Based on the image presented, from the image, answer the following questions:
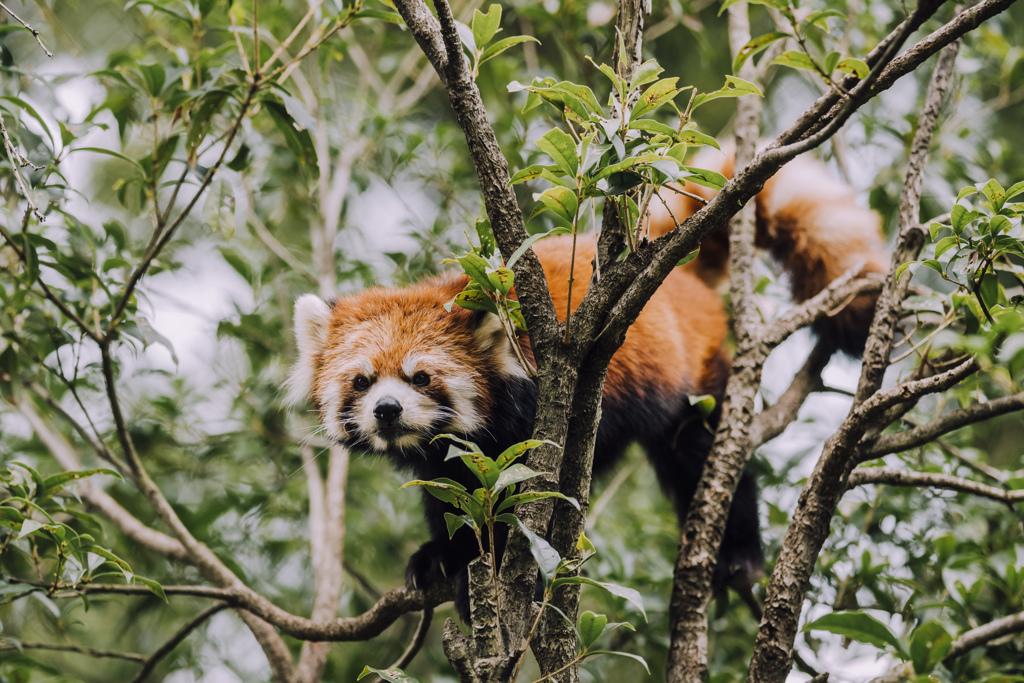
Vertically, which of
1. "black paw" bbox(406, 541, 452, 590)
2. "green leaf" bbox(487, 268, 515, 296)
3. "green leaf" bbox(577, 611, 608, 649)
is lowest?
"black paw" bbox(406, 541, 452, 590)

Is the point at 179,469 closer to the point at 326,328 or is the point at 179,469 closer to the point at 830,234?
the point at 326,328

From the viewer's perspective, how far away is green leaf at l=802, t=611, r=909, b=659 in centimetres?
211

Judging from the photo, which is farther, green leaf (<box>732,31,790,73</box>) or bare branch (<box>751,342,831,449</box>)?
bare branch (<box>751,342,831,449</box>)

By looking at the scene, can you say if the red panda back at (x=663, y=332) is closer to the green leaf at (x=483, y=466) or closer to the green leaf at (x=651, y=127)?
the green leaf at (x=651, y=127)

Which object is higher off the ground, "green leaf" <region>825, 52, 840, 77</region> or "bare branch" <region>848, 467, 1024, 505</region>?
"green leaf" <region>825, 52, 840, 77</region>

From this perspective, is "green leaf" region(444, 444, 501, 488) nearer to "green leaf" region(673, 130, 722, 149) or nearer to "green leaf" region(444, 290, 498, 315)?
"green leaf" region(444, 290, 498, 315)

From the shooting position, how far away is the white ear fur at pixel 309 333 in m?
3.03

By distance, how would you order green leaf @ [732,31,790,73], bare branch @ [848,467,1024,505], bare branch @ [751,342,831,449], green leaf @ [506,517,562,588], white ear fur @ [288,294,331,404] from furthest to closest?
white ear fur @ [288,294,331,404] → bare branch @ [751,342,831,449] → bare branch @ [848,467,1024,505] → green leaf @ [732,31,790,73] → green leaf @ [506,517,562,588]

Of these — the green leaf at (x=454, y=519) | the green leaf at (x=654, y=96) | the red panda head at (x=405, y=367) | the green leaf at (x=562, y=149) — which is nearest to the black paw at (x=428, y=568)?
the red panda head at (x=405, y=367)

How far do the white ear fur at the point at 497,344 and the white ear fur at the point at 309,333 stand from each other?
26.2 inches

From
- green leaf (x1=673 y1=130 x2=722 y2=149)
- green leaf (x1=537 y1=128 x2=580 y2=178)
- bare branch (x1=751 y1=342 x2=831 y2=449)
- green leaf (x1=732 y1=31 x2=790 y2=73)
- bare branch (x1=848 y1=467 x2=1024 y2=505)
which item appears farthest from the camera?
bare branch (x1=751 y1=342 x2=831 y2=449)

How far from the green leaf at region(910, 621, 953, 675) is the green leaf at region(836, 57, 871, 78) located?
4.69 ft

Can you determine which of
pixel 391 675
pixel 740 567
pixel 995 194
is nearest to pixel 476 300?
pixel 391 675

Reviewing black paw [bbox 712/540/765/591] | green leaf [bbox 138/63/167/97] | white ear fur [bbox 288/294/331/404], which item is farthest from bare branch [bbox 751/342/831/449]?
green leaf [bbox 138/63/167/97]
